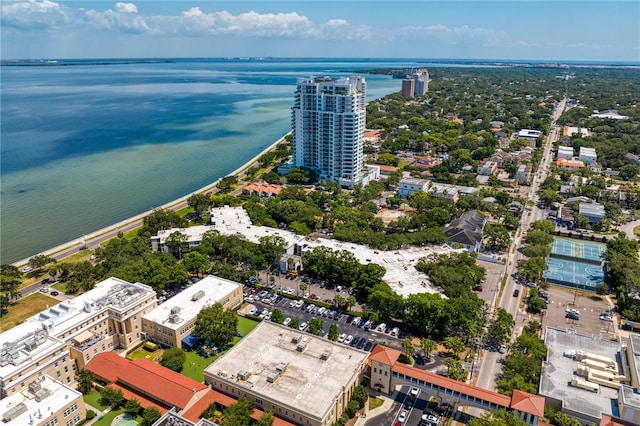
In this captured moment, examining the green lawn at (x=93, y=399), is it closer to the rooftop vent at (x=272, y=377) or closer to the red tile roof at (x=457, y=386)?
the rooftop vent at (x=272, y=377)

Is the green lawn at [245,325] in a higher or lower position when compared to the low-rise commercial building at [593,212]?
lower

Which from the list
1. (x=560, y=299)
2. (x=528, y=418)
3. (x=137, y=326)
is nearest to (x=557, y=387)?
(x=528, y=418)

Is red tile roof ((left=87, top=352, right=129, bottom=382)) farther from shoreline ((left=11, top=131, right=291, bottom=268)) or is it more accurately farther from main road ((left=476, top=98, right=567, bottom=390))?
main road ((left=476, top=98, right=567, bottom=390))

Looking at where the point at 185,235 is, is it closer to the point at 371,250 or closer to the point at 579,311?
the point at 371,250

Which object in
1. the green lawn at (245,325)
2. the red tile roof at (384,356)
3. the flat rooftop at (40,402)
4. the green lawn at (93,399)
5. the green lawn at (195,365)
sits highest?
the red tile roof at (384,356)

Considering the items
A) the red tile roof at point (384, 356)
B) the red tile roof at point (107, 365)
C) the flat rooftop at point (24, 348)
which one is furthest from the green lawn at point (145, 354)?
the red tile roof at point (384, 356)
